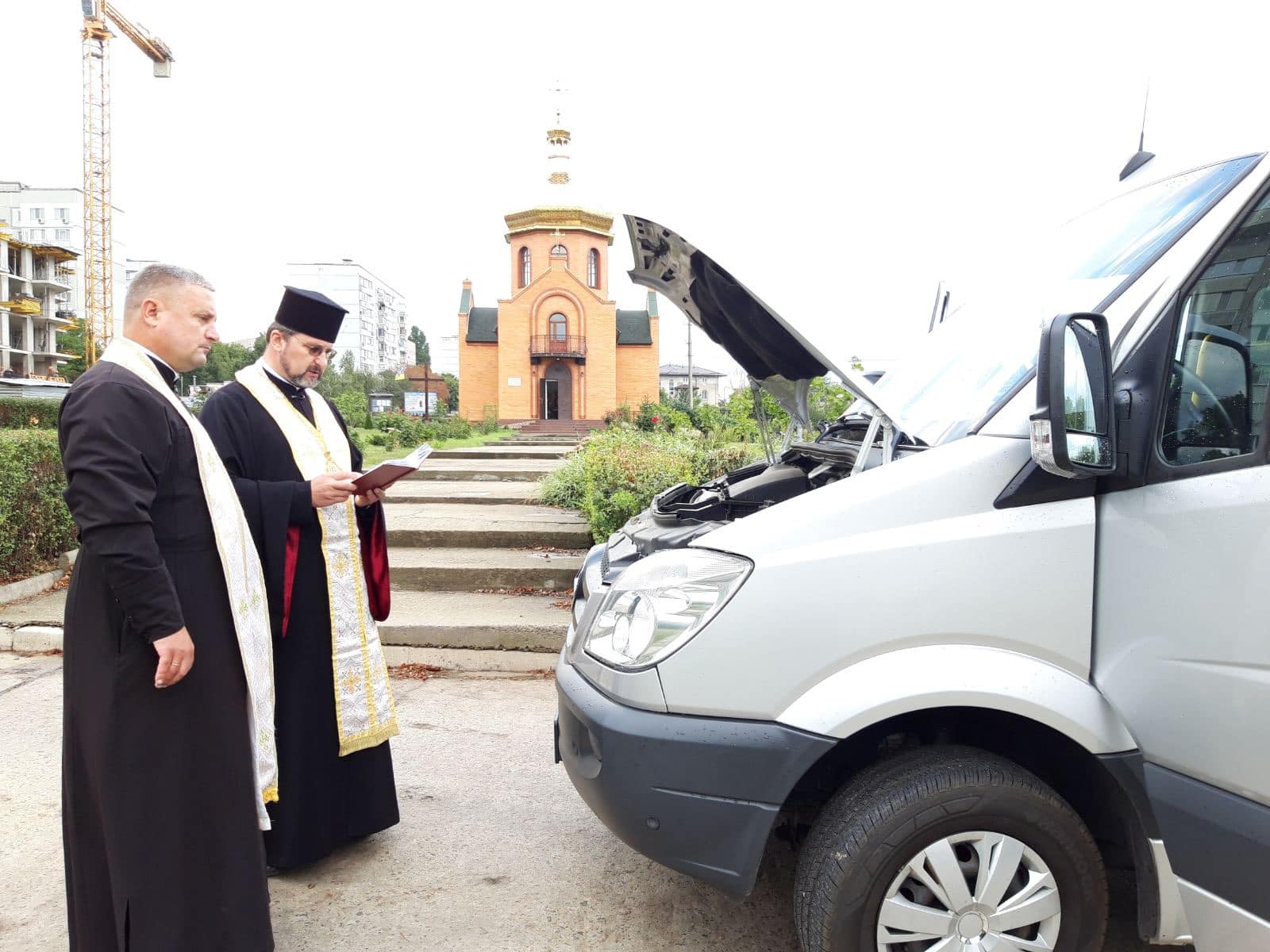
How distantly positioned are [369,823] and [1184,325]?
10.7 feet

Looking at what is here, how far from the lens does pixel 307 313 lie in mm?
3408

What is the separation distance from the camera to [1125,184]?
9.94ft

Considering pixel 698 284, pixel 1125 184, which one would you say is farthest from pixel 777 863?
pixel 1125 184

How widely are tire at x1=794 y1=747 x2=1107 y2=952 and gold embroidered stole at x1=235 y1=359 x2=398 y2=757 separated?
1.94 m

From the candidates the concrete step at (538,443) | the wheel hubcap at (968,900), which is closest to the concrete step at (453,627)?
the wheel hubcap at (968,900)

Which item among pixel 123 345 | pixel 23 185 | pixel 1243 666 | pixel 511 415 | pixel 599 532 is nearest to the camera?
pixel 1243 666

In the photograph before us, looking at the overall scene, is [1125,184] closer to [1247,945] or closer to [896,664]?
[896,664]

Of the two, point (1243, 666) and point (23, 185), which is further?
point (23, 185)

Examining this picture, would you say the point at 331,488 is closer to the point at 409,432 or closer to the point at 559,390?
the point at 409,432

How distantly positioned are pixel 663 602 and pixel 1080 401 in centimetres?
115

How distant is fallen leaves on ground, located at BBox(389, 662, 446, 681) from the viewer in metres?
6.07

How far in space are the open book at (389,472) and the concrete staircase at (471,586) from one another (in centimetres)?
327

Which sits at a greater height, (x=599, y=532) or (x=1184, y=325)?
(x=1184, y=325)

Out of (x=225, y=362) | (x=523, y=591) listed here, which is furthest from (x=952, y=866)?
(x=225, y=362)
